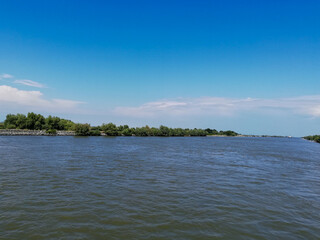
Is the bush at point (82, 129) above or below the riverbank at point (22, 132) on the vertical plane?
above

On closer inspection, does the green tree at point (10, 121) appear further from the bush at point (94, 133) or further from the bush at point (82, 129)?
the bush at point (94, 133)

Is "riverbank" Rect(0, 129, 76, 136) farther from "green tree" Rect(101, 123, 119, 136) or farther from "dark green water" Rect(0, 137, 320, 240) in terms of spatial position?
"dark green water" Rect(0, 137, 320, 240)

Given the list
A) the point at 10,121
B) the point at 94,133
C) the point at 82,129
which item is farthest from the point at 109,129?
the point at 10,121

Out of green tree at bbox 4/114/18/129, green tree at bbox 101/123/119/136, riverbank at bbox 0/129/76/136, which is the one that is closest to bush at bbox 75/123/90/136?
riverbank at bbox 0/129/76/136

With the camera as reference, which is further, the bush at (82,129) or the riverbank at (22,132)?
the bush at (82,129)

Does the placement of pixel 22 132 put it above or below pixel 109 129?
below

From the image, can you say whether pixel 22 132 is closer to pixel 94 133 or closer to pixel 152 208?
pixel 94 133

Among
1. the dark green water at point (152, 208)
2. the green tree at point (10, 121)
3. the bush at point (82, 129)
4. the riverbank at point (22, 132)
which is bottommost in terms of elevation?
the dark green water at point (152, 208)

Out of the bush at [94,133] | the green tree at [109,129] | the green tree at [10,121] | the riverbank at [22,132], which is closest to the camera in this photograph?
the riverbank at [22,132]

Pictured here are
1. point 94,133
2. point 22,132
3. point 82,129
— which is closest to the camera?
point 22,132

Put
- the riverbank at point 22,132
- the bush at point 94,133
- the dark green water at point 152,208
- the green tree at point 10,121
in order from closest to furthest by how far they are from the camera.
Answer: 1. the dark green water at point 152,208
2. the riverbank at point 22,132
3. the green tree at point 10,121
4. the bush at point 94,133

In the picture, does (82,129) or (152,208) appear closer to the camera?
(152,208)

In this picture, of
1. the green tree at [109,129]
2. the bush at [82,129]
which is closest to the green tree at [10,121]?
the bush at [82,129]

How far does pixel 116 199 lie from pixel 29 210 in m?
4.94
